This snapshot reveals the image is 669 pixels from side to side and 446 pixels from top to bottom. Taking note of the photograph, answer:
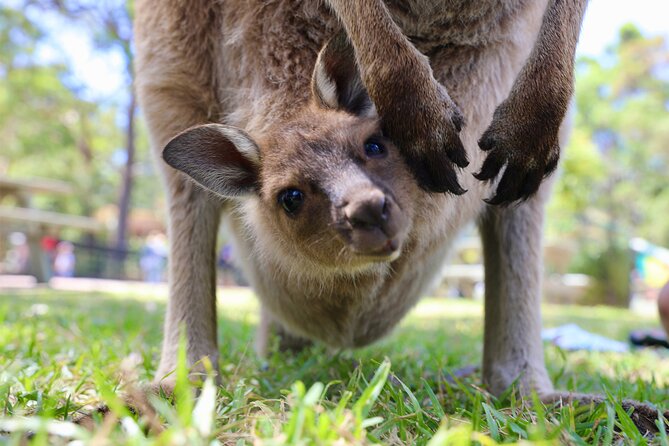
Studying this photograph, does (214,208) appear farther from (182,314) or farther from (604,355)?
(604,355)

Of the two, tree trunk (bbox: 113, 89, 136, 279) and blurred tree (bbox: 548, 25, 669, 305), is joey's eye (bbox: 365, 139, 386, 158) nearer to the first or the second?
tree trunk (bbox: 113, 89, 136, 279)

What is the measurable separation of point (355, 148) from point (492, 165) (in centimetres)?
42

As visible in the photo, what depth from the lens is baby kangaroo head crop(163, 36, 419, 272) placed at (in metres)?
1.80

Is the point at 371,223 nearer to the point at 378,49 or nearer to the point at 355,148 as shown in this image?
the point at 355,148

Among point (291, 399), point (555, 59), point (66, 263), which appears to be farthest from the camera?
point (66, 263)

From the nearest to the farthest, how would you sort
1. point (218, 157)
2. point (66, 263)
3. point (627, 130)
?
1. point (218, 157)
2. point (66, 263)
3. point (627, 130)

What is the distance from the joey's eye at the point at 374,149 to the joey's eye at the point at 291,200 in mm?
251

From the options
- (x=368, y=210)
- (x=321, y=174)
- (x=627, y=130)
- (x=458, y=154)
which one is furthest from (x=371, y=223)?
(x=627, y=130)

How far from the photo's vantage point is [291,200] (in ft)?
6.66

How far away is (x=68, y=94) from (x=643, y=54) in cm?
2292

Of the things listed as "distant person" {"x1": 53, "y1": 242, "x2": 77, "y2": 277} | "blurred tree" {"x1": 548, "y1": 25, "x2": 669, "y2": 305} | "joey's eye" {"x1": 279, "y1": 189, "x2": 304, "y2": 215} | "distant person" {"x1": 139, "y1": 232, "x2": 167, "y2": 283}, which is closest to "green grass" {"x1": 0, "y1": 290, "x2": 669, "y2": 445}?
"joey's eye" {"x1": 279, "y1": 189, "x2": 304, "y2": 215}

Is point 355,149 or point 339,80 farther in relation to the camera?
point 339,80

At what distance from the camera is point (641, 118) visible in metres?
25.7

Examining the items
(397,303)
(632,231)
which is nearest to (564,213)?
(632,231)
